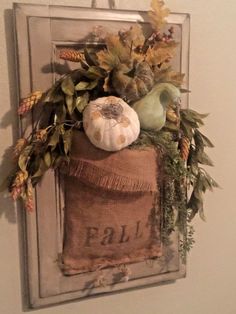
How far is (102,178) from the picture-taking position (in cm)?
64

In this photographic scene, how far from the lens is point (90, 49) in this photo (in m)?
0.68

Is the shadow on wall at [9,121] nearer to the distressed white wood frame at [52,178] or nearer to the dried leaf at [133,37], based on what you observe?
the distressed white wood frame at [52,178]

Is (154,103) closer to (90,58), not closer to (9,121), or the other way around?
(90,58)

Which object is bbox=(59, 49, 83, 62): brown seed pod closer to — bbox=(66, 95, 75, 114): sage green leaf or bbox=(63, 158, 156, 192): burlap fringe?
bbox=(66, 95, 75, 114): sage green leaf

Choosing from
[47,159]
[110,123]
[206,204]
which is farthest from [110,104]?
[206,204]

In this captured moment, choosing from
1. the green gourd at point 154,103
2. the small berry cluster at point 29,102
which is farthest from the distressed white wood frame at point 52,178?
the green gourd at point 154,103

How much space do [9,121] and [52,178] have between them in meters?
0.12

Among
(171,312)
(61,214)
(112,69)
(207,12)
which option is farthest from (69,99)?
(171,312)

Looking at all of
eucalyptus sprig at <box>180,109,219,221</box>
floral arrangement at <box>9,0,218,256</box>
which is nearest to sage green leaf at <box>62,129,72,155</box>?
floral arrangement at <box>9,0,218,256</box>

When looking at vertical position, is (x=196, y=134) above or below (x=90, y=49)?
below

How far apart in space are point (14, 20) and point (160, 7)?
248 mm

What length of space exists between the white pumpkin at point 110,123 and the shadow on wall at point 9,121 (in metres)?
0.14

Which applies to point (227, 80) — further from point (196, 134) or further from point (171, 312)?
point (171, 312)

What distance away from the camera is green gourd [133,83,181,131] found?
64 cm
